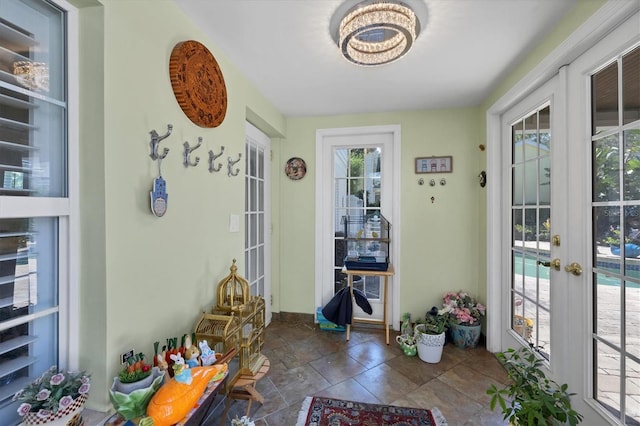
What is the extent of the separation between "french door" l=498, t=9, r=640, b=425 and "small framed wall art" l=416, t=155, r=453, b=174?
74 cm

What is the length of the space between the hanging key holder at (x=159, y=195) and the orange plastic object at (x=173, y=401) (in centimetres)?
67

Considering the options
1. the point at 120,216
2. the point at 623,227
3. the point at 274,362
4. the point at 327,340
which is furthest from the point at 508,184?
the point at 120,216

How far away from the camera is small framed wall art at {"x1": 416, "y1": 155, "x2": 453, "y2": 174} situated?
262 centimetres

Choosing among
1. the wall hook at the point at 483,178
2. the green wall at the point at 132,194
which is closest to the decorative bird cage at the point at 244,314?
the green wall at the point at 132,194

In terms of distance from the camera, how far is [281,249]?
2955 millimetres

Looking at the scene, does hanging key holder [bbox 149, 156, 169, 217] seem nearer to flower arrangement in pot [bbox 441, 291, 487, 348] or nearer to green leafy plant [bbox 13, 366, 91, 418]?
green leafy plant [bbox 13, 366, 91, 418]

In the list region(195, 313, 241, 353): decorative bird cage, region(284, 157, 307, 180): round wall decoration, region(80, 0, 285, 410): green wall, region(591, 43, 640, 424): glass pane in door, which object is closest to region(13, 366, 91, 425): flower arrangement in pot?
region(80, 0, 285, 410): green wall

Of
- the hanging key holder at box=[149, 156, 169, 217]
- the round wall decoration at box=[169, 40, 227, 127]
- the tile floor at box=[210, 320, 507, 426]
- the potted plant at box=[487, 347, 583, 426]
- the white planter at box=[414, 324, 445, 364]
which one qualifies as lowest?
the tile floor at box=[210, 320, 507, 426]

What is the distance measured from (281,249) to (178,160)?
1757 millimetres

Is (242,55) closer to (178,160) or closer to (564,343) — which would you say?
(178,160)

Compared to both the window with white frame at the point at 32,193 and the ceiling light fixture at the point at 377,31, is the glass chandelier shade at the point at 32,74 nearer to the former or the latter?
the window with white frame at the point at 32,193

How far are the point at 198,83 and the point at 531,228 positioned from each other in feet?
7.64

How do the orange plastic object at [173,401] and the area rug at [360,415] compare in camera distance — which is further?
the area rug at [360,415]

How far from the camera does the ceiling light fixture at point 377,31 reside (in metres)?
1.27
